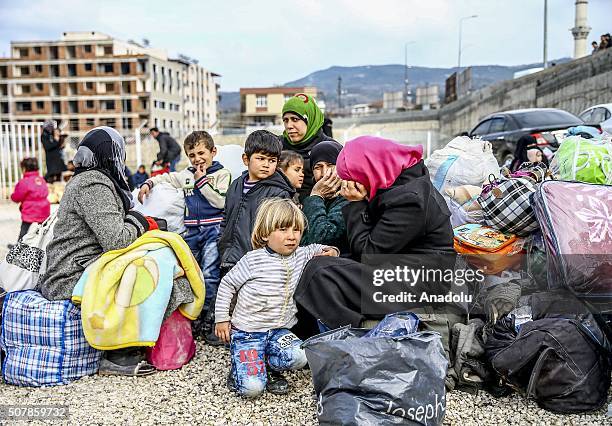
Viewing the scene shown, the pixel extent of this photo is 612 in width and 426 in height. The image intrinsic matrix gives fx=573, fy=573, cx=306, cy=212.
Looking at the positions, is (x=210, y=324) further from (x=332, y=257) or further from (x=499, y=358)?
(x=499, y=358)

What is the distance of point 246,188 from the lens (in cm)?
425

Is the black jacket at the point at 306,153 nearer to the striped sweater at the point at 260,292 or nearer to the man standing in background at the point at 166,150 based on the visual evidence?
the striped sweater at the point at 260,292

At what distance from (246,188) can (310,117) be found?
1.02m

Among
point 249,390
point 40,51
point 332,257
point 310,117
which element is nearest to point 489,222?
point 332,257

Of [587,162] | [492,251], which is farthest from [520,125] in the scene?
[492,251]

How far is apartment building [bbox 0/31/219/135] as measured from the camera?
70.2 metres

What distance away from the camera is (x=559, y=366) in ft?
9.91

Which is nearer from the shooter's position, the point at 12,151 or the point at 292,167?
the point at 292,167

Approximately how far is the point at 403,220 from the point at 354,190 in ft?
1.26

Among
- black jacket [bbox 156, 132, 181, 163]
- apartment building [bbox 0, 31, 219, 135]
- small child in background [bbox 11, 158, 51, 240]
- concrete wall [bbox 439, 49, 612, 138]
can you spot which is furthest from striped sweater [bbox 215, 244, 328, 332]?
apartment building [bbox 0, 31, 219, 135]

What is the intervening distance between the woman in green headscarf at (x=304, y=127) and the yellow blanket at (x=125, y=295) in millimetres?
1537

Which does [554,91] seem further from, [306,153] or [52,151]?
[306,153]

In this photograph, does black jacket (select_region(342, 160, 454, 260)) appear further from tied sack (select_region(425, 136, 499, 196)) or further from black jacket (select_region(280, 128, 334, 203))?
tied sack (select_region(425, 136, 499, 196))

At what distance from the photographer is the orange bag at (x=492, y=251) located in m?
3.91
